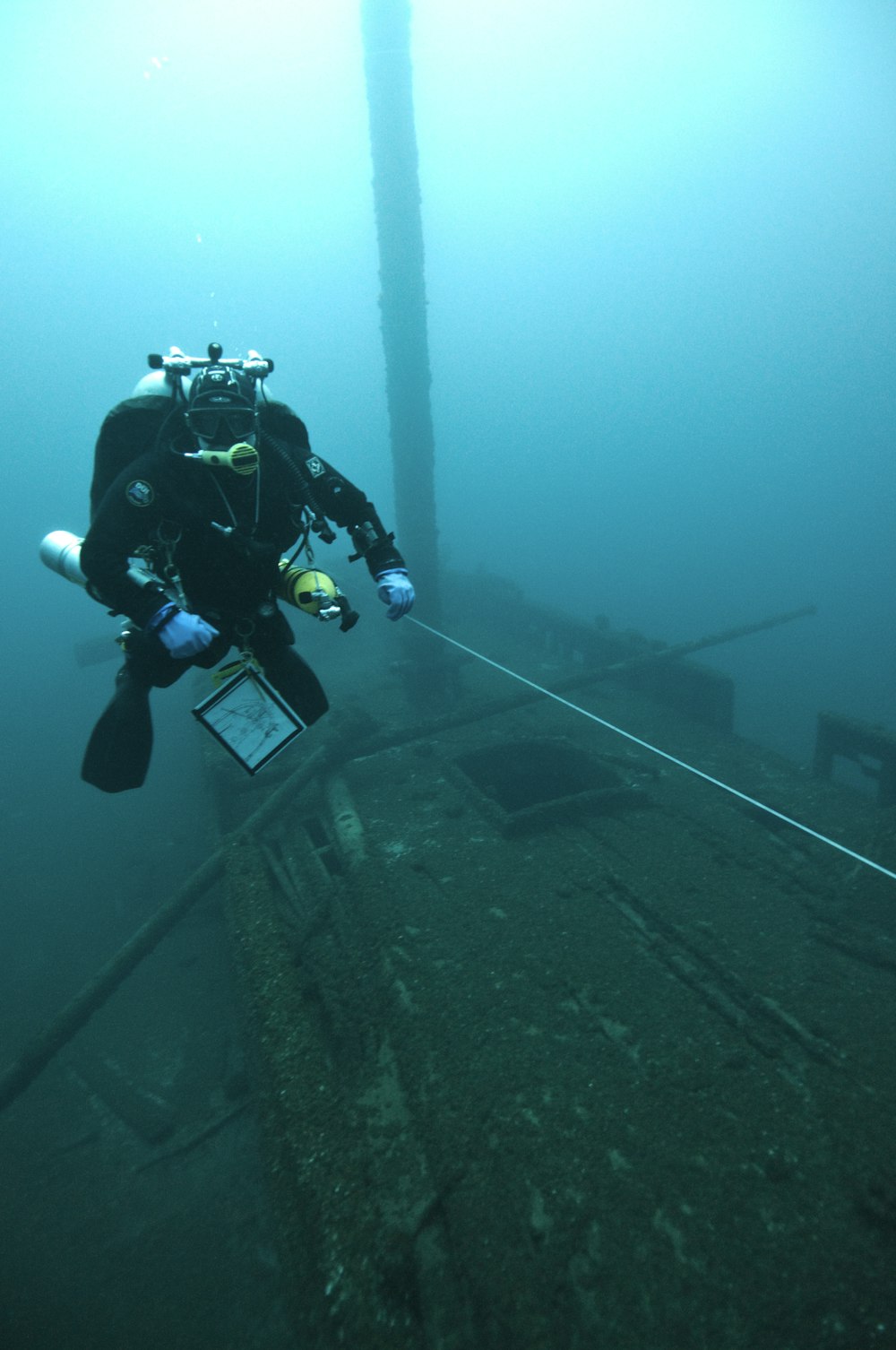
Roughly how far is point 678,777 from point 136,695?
15.9ft

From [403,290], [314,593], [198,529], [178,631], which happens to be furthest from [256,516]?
[403,290]

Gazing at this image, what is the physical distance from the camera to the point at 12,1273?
13.0 ft

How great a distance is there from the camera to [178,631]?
7.55ft

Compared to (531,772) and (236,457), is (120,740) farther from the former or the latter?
(531,772)

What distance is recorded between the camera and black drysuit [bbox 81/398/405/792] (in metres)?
2.34

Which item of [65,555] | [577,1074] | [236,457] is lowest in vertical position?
[577,1074]

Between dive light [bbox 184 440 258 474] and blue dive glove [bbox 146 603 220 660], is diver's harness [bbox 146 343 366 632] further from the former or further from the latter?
blue dive glove [bbox 146 603 220 660]

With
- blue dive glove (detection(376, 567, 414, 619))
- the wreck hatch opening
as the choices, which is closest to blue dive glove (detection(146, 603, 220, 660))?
blue dive glove (detection(376, 567, 414, 619))

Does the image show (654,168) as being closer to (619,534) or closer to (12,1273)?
(619,534)

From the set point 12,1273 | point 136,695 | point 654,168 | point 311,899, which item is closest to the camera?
point 136,695

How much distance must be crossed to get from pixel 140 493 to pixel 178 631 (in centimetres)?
55

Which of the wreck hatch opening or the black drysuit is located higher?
the black drysuit

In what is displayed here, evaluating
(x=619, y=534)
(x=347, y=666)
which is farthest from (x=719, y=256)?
(x=347, y=666)

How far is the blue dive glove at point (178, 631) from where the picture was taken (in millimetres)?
2295
